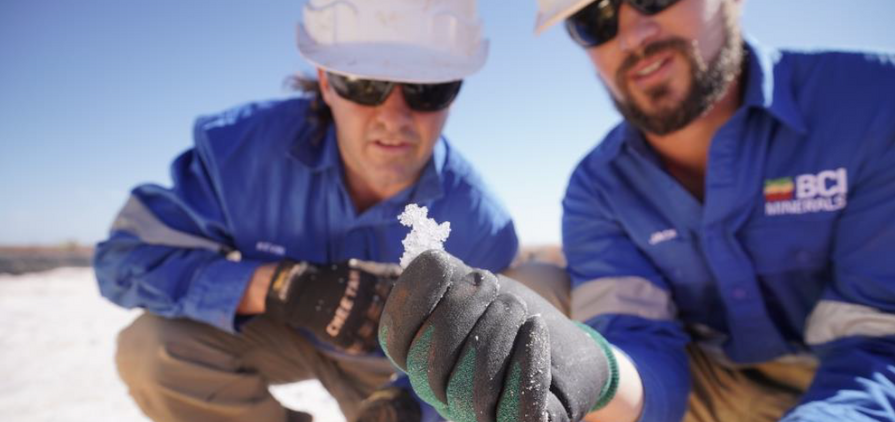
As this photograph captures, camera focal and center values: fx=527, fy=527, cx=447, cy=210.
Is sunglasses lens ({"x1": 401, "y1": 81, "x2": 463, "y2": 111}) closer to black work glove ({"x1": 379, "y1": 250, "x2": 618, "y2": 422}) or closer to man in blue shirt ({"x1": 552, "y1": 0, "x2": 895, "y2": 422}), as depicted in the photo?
man in blue shirt ({"x1": 552, "y1": 0, "x2": 895, "y2": 422})

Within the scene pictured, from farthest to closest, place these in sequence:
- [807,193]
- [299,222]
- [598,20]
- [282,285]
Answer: [299,222]
[598,20]
[282,285]
[807,193]

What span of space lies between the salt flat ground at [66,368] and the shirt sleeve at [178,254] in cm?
87

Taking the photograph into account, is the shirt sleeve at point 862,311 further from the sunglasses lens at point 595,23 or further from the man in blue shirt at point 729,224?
the sunglasses lens at point 595,23

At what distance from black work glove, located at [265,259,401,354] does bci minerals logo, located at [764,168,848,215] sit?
131cm

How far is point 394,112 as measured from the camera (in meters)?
2.02

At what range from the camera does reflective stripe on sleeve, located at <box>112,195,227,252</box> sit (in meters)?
2.07

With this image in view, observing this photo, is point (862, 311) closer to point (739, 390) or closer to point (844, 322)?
point (844, 322)

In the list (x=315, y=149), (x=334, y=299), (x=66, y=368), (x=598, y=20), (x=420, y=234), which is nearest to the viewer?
(x=420, y=234)

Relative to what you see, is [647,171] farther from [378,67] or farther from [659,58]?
[378,67]

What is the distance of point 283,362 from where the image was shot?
2.22 m

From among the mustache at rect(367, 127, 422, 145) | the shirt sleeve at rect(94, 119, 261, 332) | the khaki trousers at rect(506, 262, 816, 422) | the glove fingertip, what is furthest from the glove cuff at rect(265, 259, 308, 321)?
the khaki trousers at rect(506, 262, 816, 422)

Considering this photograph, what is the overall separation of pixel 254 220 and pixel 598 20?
1561 millimetres

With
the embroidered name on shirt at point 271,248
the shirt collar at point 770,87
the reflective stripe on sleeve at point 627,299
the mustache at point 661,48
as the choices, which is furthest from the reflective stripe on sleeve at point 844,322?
the embroidered name on shirt at point 271,248

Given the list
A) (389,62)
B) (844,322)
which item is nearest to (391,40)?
(389,62)
